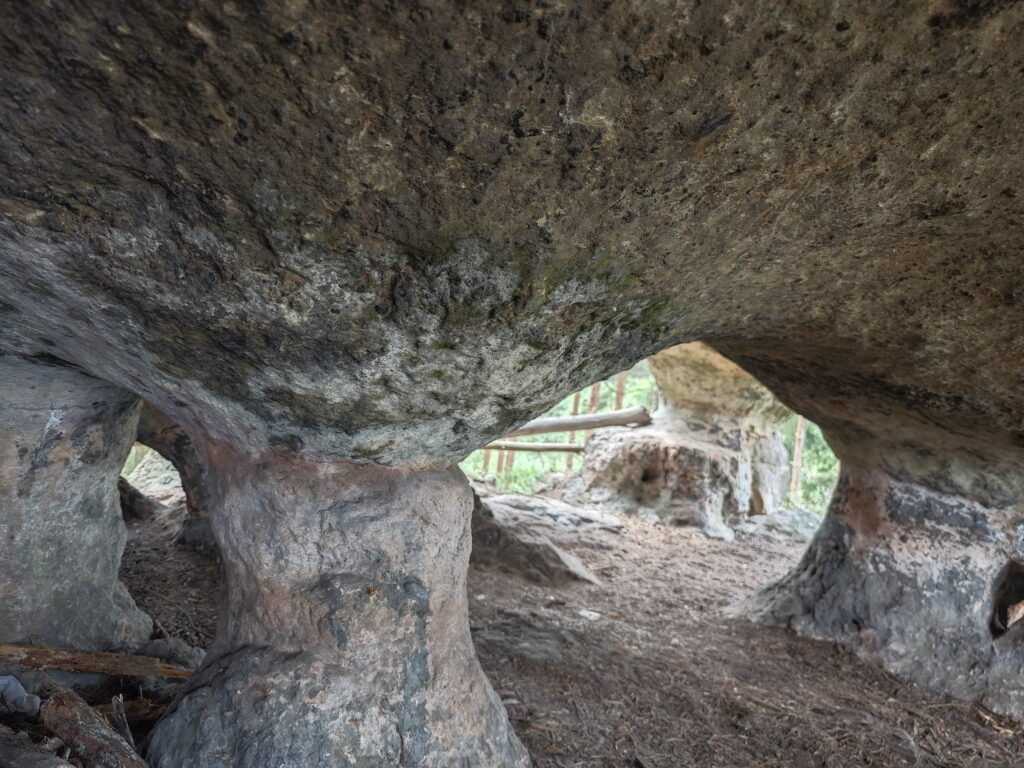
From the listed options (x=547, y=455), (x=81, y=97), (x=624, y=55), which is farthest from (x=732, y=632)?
(x=547, y=455)

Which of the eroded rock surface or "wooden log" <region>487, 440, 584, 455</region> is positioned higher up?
"wooden log" <region>487, 440, 584, 455</region>

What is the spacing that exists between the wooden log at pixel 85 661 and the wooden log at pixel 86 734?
1.24ft

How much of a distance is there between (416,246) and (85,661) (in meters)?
1.73

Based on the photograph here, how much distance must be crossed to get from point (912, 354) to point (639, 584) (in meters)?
2.53

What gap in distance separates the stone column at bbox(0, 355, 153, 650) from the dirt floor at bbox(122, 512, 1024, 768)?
0.47 meters

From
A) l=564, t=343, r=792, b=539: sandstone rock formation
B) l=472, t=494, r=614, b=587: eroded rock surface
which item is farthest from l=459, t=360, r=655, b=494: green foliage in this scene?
l=472, t=494, r=614, b=587: eroded rock surface

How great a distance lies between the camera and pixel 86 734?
1649mm

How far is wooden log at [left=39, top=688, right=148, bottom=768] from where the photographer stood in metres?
1.59

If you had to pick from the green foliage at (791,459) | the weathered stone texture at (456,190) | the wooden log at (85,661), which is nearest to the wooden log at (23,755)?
the wooden log at (85,661)

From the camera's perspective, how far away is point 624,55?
3.49 feet

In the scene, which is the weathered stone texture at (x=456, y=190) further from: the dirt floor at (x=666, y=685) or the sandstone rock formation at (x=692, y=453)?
the sandstone rock formation at (x=692, y=453)

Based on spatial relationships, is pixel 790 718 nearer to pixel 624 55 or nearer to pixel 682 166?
pixel 682 166

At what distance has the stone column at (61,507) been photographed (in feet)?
7.35

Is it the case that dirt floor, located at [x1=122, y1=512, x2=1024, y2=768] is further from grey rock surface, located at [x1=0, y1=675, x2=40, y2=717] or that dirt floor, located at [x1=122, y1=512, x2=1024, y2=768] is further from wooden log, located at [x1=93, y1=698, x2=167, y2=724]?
grey rock surface, located at [x1=0, y1=675, x2=40, y2=717]
